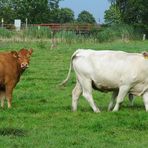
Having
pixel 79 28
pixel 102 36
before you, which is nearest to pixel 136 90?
pixel 102 36

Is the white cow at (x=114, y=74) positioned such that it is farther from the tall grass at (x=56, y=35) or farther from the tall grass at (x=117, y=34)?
the tall grass at (x=117, y=34)

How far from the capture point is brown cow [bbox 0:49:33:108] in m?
13.1

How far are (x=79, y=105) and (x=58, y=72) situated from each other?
858cm

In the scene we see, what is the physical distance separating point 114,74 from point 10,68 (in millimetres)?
2567

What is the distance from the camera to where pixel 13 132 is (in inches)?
391

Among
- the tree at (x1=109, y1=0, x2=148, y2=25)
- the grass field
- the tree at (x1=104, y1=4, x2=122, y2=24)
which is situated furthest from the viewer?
the tree at (x1=104, y1=4, x2=122, y2=24)

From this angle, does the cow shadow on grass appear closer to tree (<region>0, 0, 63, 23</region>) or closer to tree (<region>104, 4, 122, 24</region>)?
tree (<region>104, 4, 122, 24</region>)

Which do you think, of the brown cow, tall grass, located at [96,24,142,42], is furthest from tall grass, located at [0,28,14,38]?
the brown cow

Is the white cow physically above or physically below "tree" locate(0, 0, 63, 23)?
above

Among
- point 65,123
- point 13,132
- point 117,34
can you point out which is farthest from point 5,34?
point 13,132

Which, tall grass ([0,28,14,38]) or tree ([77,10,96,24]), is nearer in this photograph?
tall grass ([0,28,14,38])

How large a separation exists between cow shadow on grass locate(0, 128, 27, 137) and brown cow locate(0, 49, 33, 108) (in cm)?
307

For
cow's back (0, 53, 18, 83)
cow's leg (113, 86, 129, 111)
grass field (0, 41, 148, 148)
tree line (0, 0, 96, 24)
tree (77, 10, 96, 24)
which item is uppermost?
cow's back (0, 53, 18, 83)

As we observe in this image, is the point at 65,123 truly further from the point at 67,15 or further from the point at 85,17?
the point at 85,17
